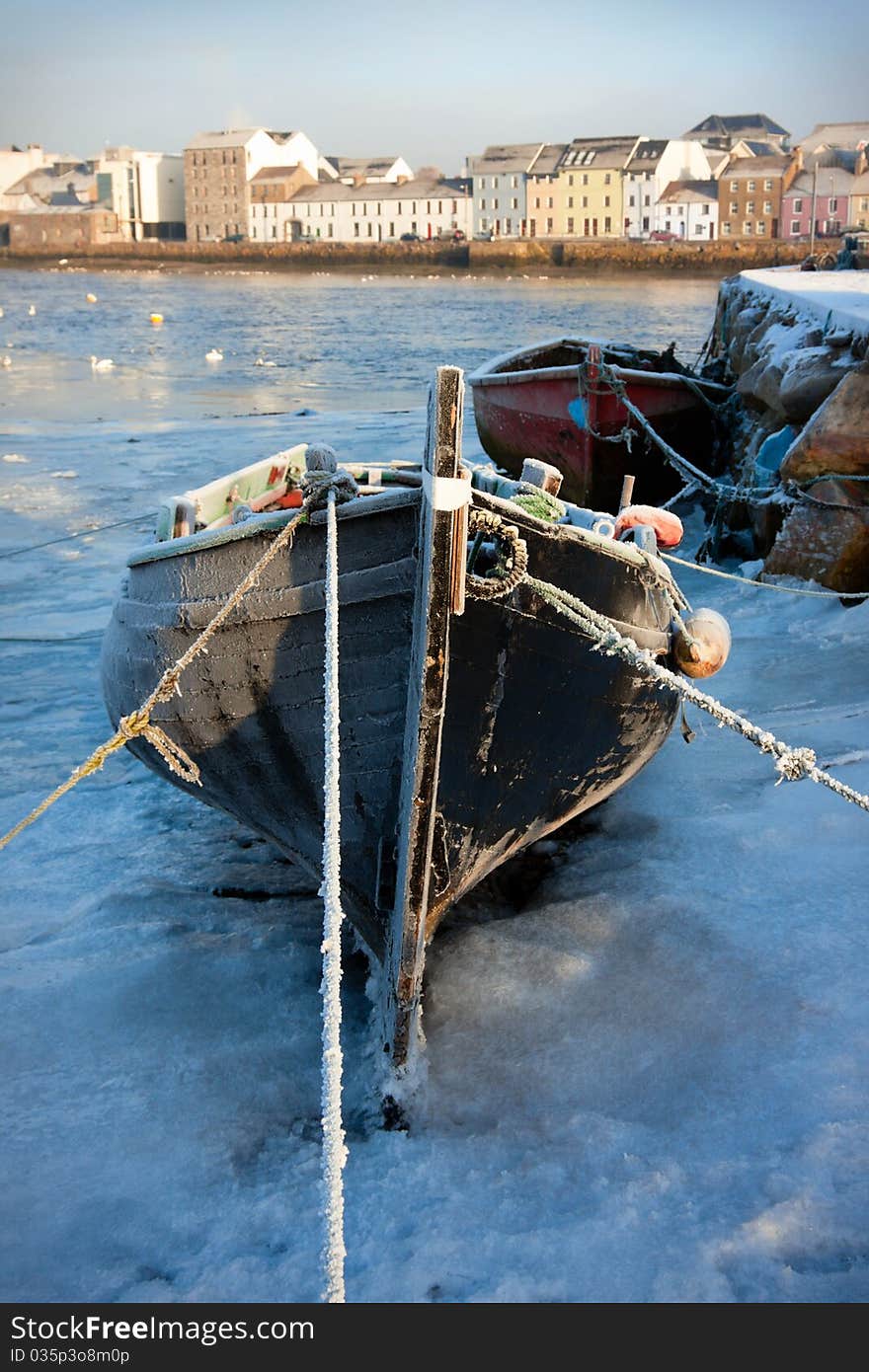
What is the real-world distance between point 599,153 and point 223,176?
108ft

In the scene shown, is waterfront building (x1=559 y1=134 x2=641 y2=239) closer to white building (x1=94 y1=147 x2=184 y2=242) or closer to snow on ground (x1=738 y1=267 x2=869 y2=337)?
white building (x1=94 y1=147 x2=184 y2=242)

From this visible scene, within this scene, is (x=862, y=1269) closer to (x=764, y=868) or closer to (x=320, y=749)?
(x=764, y=868)

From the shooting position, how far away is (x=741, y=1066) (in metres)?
3.81

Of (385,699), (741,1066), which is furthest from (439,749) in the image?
(741,1066)

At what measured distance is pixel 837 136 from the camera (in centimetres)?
8825

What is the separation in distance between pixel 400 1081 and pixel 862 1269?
1.46 meters

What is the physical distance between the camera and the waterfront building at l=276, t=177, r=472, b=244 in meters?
99.1

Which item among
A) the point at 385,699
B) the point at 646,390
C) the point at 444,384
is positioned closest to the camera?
the point at 444,384

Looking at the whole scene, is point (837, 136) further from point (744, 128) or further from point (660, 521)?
point (660, 521)

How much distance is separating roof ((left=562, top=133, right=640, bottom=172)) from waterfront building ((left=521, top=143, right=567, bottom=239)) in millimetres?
1027

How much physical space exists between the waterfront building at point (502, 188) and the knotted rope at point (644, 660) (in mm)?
97905

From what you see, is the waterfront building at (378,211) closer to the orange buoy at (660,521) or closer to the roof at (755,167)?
the roof at (755,167)

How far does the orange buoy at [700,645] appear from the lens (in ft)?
15.2

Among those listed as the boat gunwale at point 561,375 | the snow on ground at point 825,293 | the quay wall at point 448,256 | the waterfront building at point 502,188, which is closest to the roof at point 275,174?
the quay wall at point 448,256
